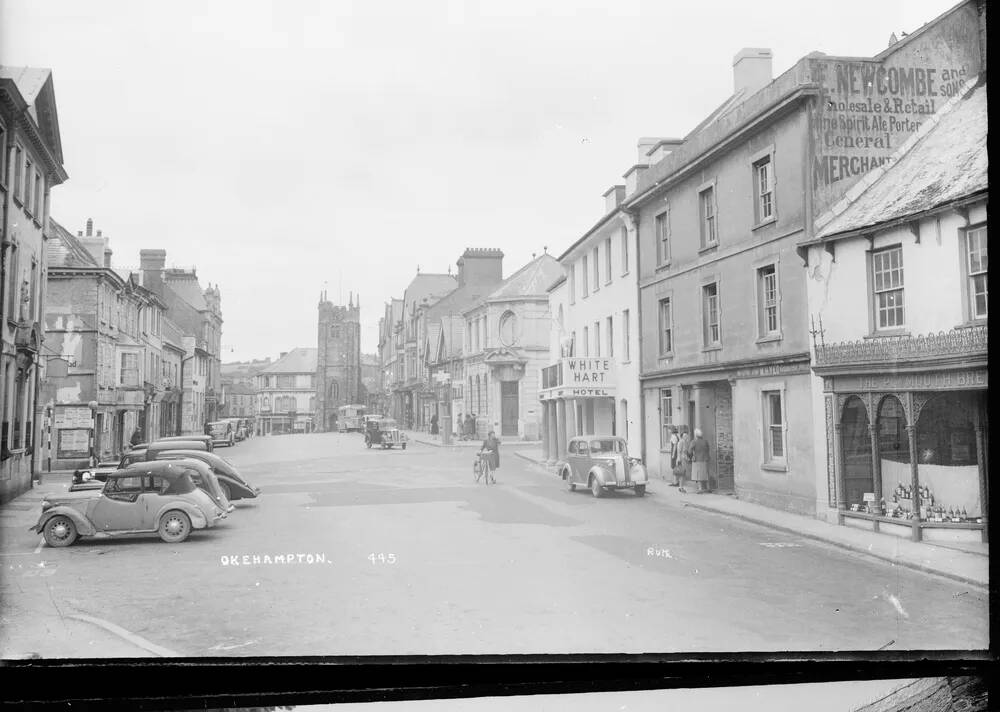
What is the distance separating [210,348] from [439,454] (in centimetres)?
163

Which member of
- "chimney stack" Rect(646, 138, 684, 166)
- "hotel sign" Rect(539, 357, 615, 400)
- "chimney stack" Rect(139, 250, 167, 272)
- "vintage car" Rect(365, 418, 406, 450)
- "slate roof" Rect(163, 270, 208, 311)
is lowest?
"vintage car" Rect(365, 418, 406, 450)

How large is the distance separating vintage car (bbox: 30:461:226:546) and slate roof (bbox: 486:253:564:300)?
2.15m

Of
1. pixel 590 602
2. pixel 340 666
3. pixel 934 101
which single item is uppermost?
pixel 934 101

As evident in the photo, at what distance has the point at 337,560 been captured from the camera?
11.8 feet

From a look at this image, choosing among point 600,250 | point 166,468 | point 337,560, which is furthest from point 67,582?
point 600,250

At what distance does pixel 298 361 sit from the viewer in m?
4.36

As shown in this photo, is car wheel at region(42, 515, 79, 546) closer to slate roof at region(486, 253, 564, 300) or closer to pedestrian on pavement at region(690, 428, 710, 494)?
slate roof at region(486, 253, 564, 300)

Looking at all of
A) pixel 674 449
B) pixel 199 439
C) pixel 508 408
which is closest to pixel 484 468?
pixel 508 408

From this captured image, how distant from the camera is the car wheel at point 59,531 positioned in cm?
338

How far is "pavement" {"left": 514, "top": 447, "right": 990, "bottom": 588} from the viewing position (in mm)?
3850

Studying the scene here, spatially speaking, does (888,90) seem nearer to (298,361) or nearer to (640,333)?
(640,333)

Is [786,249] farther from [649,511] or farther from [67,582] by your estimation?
[67,582]

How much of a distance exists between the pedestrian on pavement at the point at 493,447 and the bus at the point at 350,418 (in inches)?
34.4

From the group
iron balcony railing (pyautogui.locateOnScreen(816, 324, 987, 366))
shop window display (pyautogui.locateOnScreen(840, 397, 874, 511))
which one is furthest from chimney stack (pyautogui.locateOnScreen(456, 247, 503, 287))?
shop window display (pyautogui.locateOnScreen(840, 397, 874, 511))
